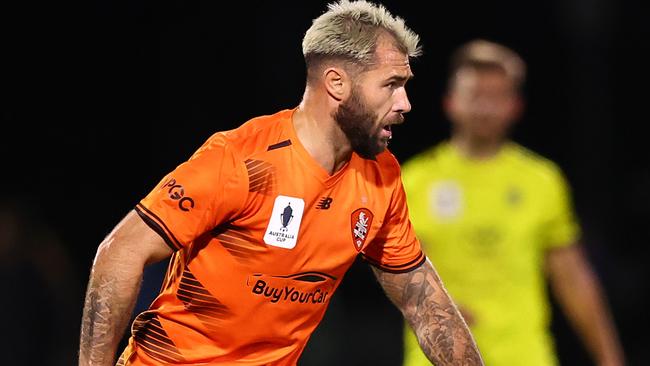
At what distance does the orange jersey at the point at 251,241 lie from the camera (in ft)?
12.2

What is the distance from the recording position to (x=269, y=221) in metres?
3.87

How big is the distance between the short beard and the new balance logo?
183mm

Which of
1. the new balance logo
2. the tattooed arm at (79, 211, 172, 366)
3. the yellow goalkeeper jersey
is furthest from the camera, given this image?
the yellow goalkeeper jersey

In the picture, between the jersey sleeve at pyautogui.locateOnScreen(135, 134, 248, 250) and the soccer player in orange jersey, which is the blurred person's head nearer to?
the soccer player in orange jersey

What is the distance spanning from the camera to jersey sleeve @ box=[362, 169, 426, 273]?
4.24m

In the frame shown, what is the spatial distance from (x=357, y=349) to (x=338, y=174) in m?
5.75

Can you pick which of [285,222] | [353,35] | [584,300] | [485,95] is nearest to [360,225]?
[285,222]

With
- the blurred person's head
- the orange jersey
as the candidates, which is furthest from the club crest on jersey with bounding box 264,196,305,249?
the blurred person's head

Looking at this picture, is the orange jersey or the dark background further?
the dark background

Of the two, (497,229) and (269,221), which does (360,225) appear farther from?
(497,229)

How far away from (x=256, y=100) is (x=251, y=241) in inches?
299

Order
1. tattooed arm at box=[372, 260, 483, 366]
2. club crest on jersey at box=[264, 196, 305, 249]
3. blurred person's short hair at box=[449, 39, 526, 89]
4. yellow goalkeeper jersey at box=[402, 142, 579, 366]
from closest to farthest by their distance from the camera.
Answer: club crest on jersey at box=[264, 196, 305, 249]
tattooed arm at box=[372, 260, 483, 366]
yellow goalkeeper jersey at box=[402, 142, 579, 366]
blurred person's short hair at box=[449, 39, 526, 89]

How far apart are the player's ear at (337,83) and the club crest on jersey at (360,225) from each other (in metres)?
0.38

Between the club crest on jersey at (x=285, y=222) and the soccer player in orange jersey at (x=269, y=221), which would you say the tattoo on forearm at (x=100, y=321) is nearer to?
the soccer player in orange jersey at (x=269, y=221)
